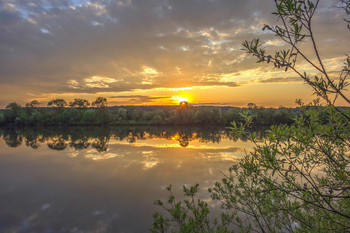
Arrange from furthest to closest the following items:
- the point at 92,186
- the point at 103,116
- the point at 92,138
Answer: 1. the point at 103,116
2. the point at 92,138
3. the point at 92,186

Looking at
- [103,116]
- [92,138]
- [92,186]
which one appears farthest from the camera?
[103,116]

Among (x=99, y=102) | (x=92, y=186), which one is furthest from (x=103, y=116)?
(x=92, y=186)

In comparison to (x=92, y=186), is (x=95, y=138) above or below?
below

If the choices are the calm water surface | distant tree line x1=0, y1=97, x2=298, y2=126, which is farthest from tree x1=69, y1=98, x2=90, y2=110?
the calm water surface

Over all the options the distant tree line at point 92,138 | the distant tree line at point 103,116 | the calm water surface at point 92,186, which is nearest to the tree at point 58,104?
the distant tree line at point 103,116

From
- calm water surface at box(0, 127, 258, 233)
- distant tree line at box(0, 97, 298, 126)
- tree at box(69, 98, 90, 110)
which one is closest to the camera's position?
calm water surface at box(0, 127, 258, 233)

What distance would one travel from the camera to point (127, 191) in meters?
15.6

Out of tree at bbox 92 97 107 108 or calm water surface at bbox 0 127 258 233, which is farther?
tree at bbox 92 97 107 108

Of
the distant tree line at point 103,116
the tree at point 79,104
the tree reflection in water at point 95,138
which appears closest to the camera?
the tree reflection in water at point 95,138

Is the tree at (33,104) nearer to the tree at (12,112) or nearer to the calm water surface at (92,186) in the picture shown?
the tree at (12,112)

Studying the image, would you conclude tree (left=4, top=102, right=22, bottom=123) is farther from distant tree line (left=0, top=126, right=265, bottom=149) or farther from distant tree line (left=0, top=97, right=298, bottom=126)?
distant tree line (left=0, top=126, right=265, bottom=149)

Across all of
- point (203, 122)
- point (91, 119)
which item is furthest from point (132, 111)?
point (203, 122)

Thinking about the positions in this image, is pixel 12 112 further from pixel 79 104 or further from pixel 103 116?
pixel 103 116

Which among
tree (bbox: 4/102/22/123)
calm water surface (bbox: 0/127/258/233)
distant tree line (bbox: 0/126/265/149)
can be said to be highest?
tree (bbox: 4/102/22/123)
